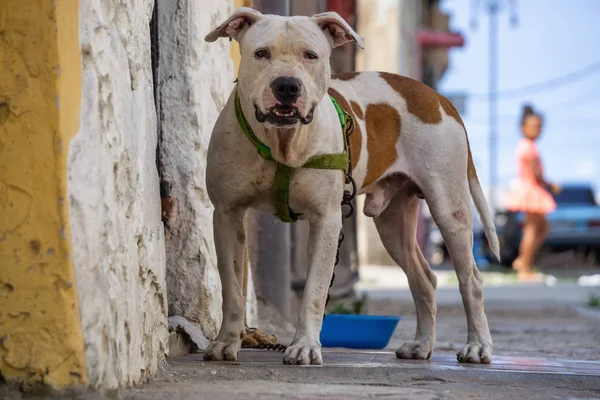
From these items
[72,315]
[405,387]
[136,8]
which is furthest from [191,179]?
[72,315]

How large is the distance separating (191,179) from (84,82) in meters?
2.04

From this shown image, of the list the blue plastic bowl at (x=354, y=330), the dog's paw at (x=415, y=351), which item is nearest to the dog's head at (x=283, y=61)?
the dog's paw at (x=415, y=351)

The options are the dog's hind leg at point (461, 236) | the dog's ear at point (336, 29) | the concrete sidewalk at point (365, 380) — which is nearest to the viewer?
the concrete sidewalk at point (365, 380)

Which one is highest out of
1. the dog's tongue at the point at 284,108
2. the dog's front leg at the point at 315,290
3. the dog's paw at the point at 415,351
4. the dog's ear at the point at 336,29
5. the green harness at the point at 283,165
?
the dog's ear at the point at 336,29

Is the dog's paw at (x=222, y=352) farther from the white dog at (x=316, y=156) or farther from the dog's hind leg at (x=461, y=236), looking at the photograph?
the dog's hind leg at (x=461, y=236)

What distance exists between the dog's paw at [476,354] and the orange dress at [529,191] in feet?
31.6

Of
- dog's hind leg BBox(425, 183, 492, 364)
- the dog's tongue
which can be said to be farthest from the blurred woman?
the dog's tongue

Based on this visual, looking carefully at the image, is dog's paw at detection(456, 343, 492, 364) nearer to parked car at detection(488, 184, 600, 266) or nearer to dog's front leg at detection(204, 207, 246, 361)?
dog's front leg at detection(204, 207, 246, 361)

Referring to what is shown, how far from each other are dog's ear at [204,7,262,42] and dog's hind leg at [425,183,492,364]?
4.57 ft

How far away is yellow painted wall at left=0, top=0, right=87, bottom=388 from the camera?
3.28 metres

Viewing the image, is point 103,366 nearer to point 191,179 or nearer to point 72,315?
point 72,315

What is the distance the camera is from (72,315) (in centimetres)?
329

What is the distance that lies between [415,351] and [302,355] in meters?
1.13

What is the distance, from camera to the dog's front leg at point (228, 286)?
4.83m
